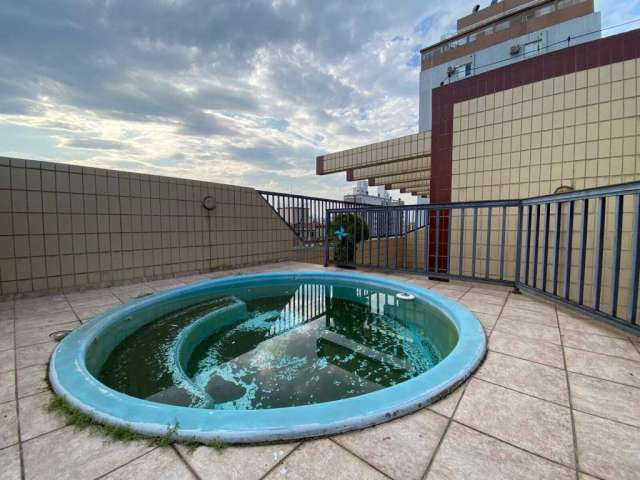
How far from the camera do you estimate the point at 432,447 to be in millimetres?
909

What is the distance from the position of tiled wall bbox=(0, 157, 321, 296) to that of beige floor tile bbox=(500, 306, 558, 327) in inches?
165

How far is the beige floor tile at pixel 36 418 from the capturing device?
1.00 metres

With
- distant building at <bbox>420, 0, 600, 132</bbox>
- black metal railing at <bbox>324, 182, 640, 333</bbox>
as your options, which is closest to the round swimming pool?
black metal railing at <bbox>324, 182, 640, 333</bbox>

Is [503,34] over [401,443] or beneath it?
over

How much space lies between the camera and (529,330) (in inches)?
77.1

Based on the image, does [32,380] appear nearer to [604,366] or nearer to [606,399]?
[606,399]

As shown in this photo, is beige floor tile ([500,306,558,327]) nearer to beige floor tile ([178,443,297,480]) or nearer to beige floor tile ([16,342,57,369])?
beige floor tile ([178,443,297,480])

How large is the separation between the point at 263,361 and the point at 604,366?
2024 millimetres

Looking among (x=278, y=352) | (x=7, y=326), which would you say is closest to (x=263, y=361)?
(x=278, y=352)

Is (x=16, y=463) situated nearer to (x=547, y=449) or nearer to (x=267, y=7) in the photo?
(x=547, y=449)

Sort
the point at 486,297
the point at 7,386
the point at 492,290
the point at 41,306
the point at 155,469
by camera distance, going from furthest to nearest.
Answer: the point at 492,290
the point at 486,297
the point at 41,306
the point at 7,386
the point at 155,469

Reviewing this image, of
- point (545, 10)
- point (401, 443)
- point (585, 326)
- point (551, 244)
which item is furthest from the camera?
Answer: point (545, 10)

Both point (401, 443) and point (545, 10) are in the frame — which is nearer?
point (401, 443)

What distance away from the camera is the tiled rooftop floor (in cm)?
82
